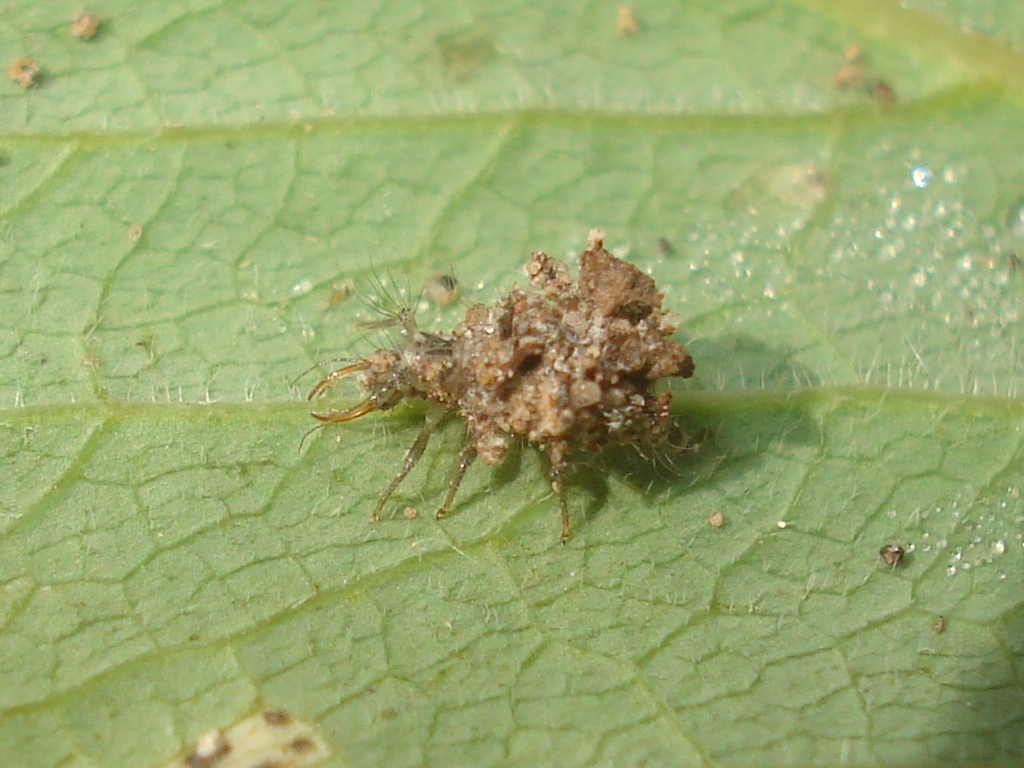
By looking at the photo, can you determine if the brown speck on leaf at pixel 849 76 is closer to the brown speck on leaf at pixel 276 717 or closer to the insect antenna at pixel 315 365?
the insect antenna at pixel 315 365

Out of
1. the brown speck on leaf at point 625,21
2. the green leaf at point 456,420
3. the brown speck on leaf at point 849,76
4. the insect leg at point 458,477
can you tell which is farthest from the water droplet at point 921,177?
the insect leg at point 458,477

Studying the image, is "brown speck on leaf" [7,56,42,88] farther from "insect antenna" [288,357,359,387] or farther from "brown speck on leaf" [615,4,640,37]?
"brown speck on leaf" [615,4,640,37]

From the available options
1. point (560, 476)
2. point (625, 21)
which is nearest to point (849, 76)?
point (625, 21)

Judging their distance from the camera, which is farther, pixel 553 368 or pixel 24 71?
A: pixel 24 71

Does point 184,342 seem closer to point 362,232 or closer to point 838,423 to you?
point 362,232

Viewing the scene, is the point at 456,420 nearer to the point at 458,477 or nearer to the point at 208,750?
the point at 458,477

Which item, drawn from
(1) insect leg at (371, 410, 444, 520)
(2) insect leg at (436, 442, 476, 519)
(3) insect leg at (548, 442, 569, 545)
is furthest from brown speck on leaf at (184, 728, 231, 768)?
(3) insect leg at (548, 442, 569, 545)

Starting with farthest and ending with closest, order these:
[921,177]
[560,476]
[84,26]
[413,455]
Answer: [921,177] < [84,26] < [413,455] < [560,476]
